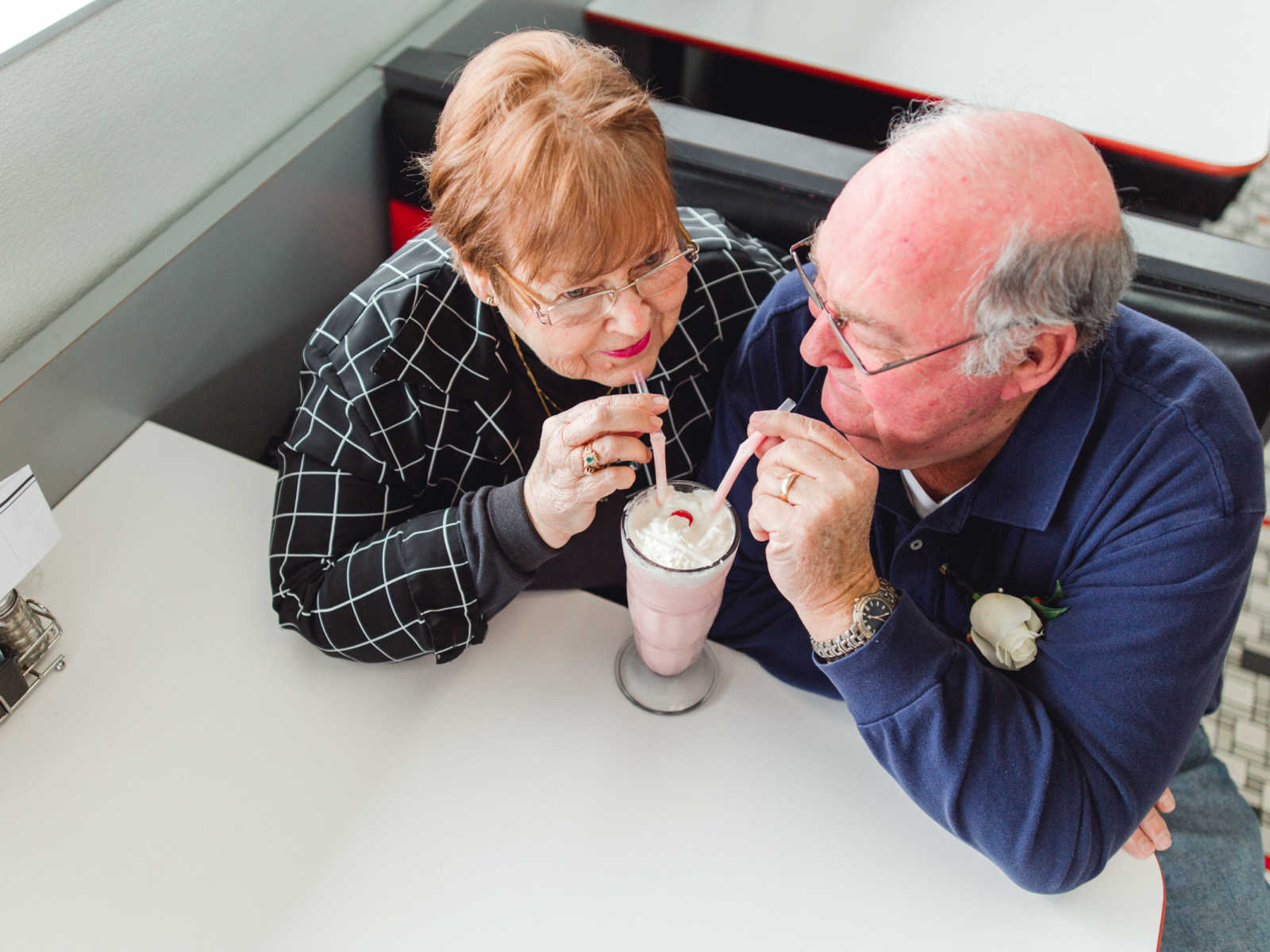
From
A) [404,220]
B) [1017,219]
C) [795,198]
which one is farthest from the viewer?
[404,220]

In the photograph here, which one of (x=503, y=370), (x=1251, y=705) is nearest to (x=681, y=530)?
(x=503, y=370)

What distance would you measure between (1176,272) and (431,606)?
1340mm

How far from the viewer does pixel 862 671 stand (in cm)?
114

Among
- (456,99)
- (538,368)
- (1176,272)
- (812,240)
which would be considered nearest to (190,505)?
(538,368)

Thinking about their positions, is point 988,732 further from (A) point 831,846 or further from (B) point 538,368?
(B) point 538,368

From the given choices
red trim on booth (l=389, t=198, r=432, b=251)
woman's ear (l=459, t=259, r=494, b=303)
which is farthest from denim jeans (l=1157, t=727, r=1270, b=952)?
red trim on booth (l=389, t=198, r=432, b=251)

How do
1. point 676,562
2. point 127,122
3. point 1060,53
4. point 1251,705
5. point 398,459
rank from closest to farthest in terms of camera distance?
point 676,562
point 398,459
point 127,122
point 1251,705
point 1060,53

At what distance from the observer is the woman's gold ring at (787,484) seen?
115 centimetres

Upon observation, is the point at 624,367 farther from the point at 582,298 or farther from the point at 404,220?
the point at 404,220

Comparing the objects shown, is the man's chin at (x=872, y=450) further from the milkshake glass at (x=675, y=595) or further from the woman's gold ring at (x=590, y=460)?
the woman's gold ring at (x=590, y=460)

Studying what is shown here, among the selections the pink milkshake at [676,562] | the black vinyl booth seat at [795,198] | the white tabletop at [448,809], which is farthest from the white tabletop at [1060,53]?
the white tabletop at [448,809]

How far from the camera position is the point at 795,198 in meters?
1.75

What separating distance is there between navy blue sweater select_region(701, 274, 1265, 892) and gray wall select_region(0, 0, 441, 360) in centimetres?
132

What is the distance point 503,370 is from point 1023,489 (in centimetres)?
76
